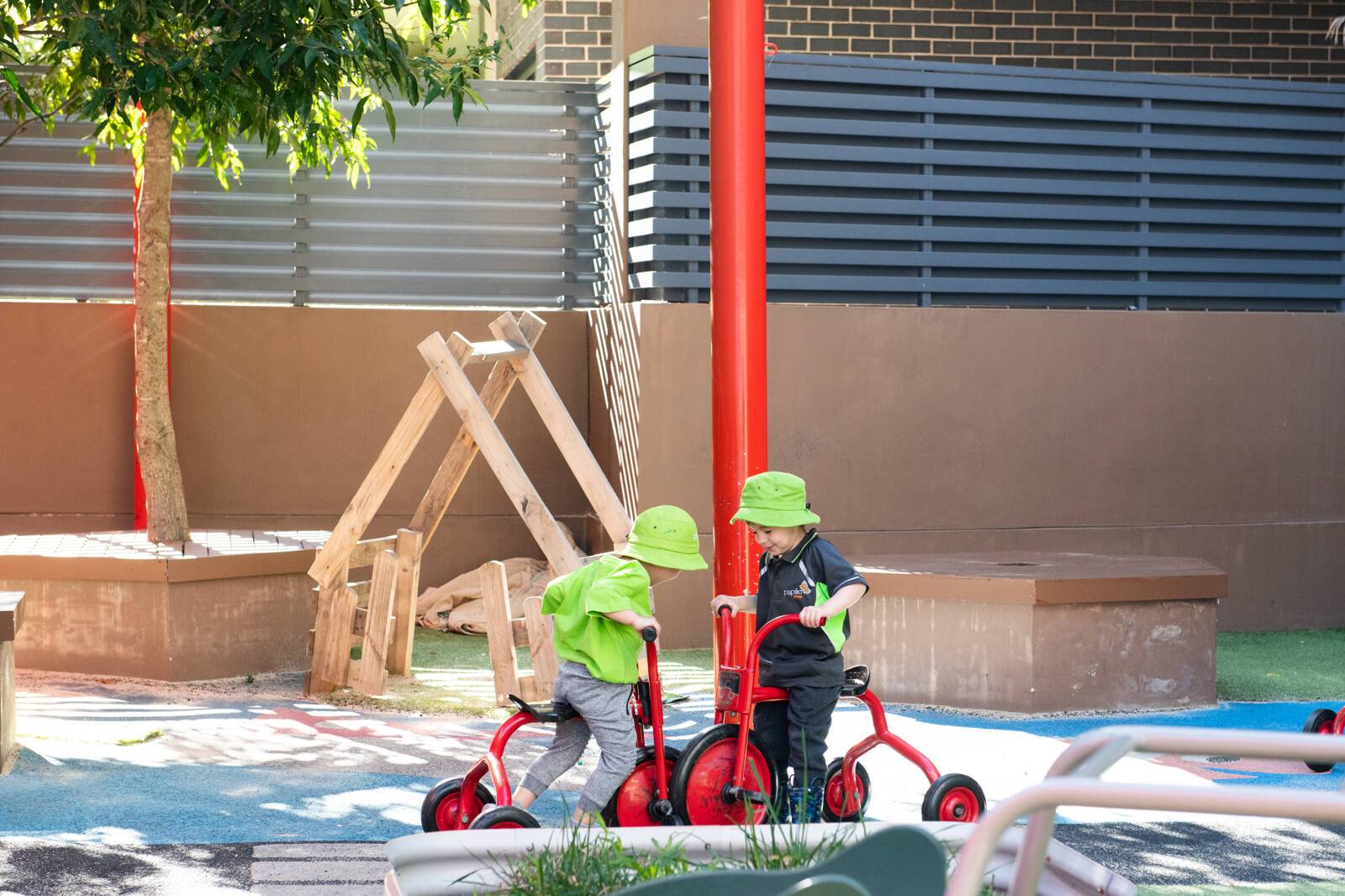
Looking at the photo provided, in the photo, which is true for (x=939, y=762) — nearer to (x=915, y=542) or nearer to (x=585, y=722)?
(x=585, y=722)

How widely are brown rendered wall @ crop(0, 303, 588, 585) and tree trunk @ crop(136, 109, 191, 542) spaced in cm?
157

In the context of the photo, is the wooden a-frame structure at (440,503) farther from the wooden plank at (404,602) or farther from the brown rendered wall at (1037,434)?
the brown rendered wall at (1037,434)

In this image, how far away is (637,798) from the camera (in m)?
5.23

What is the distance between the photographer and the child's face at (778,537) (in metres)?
5.52

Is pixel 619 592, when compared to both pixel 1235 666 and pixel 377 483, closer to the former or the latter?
pixel 377 483

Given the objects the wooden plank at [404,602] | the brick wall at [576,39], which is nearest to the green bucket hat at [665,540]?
the wooden plank at [404,602]

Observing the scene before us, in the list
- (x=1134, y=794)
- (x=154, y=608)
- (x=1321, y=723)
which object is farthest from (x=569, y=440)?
(x=1134, y=794)

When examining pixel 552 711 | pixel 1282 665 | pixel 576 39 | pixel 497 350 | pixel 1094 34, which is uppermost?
pixel 1094 34

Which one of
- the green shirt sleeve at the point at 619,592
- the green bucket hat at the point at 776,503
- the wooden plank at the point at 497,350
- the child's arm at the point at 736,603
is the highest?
the wooden plank at the point at 497,350

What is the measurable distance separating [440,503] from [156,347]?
7.41ft

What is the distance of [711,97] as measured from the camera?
6730 mm

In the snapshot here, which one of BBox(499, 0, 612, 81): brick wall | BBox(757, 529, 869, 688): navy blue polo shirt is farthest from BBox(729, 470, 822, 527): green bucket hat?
BBox(499, 0, 612, 81): brick wall

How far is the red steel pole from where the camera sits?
6551mm

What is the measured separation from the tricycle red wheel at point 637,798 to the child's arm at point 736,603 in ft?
Answer: 2.40
